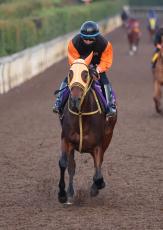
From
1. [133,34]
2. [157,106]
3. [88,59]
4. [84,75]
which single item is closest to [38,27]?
[133,34]

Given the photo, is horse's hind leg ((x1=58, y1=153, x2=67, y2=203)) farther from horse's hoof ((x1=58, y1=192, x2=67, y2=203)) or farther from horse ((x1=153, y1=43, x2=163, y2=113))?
horse ((x1=153, y1=43, x2=163, y2=113))

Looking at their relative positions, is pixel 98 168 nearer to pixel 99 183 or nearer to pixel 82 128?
pixel 99 183

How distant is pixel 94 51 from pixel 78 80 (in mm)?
1234

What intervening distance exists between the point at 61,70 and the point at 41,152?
1762cm

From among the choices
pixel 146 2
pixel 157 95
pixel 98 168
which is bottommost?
pixel 146 2

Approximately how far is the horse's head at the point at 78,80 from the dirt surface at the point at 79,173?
1.23 m

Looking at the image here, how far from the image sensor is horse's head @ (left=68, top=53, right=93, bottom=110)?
891 centimetres

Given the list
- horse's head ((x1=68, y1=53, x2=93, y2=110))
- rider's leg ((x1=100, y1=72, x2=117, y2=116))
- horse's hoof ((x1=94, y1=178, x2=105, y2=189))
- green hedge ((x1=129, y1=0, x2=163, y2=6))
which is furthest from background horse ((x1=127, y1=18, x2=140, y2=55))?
green hedge ((x1=129, y1=0, x2=163, y2=6))

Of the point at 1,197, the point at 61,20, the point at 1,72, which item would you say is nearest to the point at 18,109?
the point at 1,72

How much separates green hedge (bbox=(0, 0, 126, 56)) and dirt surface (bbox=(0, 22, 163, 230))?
4250mm

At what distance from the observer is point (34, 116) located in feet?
61.2

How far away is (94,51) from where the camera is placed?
1009cm

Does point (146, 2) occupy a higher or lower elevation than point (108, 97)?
lower

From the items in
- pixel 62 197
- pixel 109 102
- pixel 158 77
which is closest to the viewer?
pixel 62 197
